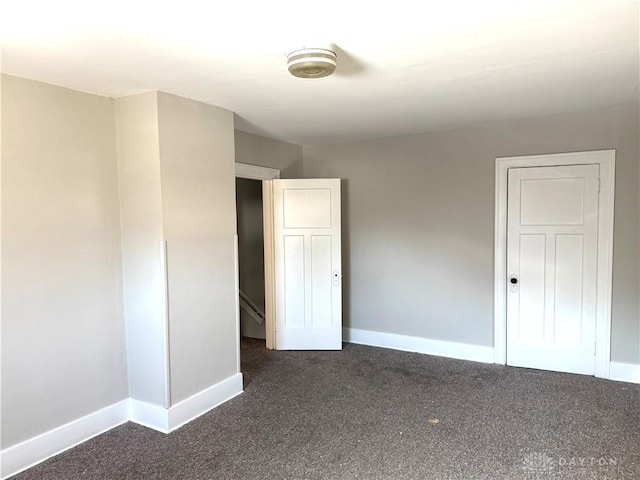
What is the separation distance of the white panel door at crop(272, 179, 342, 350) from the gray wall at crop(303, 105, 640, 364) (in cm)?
39

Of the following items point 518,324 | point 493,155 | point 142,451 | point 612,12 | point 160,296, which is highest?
point 612,12

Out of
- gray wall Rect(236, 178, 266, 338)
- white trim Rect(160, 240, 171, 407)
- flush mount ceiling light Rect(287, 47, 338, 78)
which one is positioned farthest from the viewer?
gray wall Rect(236, 178, 266, 338)

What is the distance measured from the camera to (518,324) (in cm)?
398

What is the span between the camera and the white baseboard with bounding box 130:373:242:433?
2891mm

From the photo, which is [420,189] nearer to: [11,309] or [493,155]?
[493,155]

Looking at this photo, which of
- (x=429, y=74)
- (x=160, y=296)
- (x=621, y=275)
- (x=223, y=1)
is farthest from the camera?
(x=621, y=275)

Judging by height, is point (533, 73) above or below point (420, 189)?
above

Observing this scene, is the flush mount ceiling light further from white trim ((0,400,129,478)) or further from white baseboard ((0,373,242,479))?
white trim ((0,400,129,478))

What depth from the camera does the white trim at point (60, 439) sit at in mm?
2424

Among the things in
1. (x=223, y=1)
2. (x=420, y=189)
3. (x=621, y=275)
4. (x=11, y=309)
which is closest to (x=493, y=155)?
(x=420, y=189)

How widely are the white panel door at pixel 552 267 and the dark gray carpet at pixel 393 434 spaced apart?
0.24 metres

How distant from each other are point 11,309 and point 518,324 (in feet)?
13.2

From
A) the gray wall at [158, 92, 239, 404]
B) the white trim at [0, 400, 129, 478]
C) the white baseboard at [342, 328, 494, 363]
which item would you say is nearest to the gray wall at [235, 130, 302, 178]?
the gray wall at [158, 92, 239, 404]

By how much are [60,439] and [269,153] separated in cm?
313
